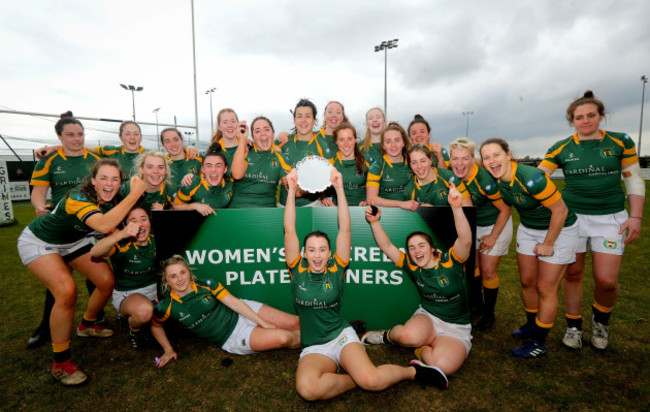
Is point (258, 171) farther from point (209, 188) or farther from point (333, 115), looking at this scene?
point (333, 115)

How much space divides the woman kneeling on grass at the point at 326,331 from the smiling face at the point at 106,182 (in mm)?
1591

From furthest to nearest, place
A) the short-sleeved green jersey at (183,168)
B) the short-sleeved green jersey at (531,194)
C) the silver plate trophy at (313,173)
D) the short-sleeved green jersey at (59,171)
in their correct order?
1. the short-sleeved green jersey at (183,168)
2. the short-sleeved green jersey at (59,171)
3. the silver plate trophy at (313,173)
4. the short-sleeved green jersey at (531,194)

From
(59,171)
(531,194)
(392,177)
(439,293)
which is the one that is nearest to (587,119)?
(531,194)

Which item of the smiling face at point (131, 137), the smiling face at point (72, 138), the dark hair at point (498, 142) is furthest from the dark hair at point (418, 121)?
the smiling face at point (72, 138)

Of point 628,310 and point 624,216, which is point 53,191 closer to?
point 624,216

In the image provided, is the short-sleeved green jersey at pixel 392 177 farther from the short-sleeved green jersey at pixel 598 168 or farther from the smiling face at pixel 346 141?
the short-sleeved green jersey at pixel 598 168

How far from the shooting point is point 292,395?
2654 mm

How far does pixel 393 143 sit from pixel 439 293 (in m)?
1.74

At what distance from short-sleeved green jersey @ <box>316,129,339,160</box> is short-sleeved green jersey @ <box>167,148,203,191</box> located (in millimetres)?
1778

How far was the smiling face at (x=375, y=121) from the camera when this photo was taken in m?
4.54

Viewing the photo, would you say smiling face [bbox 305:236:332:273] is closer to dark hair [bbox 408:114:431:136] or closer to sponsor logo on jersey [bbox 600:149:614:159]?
dark hair [bbox 408:114:431:136]

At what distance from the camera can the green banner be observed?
11.3ft

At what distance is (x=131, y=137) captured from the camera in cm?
445

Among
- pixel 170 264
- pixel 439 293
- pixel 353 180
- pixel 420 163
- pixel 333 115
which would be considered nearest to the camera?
pixel 439 293
